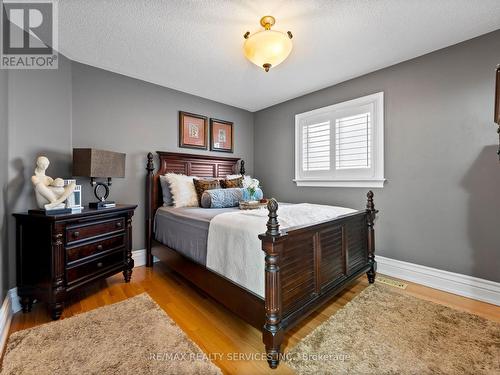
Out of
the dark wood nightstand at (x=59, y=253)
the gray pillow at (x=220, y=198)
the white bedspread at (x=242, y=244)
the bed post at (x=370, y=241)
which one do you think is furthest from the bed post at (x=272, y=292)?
the dark wood nightstand at (x=59, y=253)

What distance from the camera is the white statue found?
1804 mm

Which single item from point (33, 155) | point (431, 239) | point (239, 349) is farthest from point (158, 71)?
point (431, 239)

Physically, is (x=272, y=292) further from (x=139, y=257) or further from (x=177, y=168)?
(x=177, y=168)

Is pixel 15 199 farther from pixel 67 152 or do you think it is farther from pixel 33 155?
pixel 67 152

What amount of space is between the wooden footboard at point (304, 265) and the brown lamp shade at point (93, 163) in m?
1.86

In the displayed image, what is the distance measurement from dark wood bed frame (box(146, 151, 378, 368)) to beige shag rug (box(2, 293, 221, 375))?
381mm

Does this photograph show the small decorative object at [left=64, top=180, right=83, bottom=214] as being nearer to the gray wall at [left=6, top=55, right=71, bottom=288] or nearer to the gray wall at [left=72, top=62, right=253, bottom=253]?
the gray wall at [left=6, top=55, right=71, bottom=288]

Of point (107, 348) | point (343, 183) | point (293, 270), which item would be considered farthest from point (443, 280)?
point (107, 348)

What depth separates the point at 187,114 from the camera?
3445 millimetres

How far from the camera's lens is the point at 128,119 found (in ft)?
9.61

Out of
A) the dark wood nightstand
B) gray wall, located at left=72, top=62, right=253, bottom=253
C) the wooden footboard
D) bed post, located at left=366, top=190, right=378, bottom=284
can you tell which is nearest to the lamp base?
the dark wood nightstand

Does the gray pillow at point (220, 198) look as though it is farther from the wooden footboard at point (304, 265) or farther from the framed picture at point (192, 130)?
the wooden footboard at point (304, 265)

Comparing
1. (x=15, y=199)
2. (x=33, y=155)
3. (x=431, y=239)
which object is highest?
(x=33, y=155)

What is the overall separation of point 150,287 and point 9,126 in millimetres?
1938
